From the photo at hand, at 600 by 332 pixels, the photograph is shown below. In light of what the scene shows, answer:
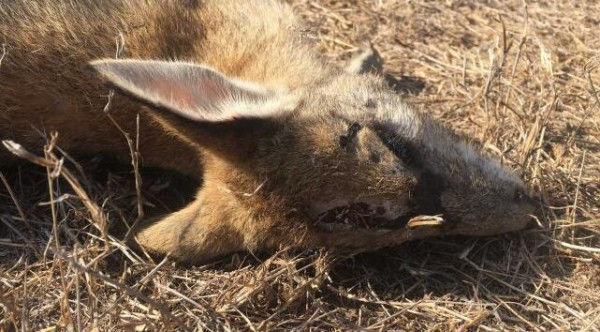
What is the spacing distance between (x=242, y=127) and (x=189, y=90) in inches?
11.4

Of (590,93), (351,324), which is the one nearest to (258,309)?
(351,324)

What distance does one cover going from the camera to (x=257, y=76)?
416 cm

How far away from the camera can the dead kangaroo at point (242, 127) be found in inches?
137

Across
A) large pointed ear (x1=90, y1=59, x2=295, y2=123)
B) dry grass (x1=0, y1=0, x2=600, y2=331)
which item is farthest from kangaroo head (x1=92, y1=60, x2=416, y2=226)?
dry grass (x1=0, y1=0, x2=600, y2=331)

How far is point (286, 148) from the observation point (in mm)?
3521

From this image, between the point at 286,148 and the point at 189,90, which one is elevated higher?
the point at 189,90

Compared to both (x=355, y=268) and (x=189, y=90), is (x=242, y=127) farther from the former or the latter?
(x=355, y=268)

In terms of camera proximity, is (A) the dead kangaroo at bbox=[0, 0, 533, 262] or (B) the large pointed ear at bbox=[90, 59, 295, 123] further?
(A) the dead kangaroo at bbox=[0, 0, 533, 262]

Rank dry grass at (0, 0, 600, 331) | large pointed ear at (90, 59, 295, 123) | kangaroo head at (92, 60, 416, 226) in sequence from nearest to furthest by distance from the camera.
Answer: large pointed ear at (90, 59, 295, 123)
kangaroo head at (92, 60, 416, 226)
dry grass at (0, 0, 600, 331)

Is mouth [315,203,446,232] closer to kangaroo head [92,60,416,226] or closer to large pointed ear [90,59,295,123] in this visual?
kangaroo head [92,60,416,226]

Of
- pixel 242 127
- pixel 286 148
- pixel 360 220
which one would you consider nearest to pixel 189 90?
pixel 242 127

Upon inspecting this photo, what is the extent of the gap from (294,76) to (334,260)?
1.04 m

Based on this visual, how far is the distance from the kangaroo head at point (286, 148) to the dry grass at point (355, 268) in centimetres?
40

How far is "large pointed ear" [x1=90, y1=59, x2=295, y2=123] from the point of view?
3184mm
